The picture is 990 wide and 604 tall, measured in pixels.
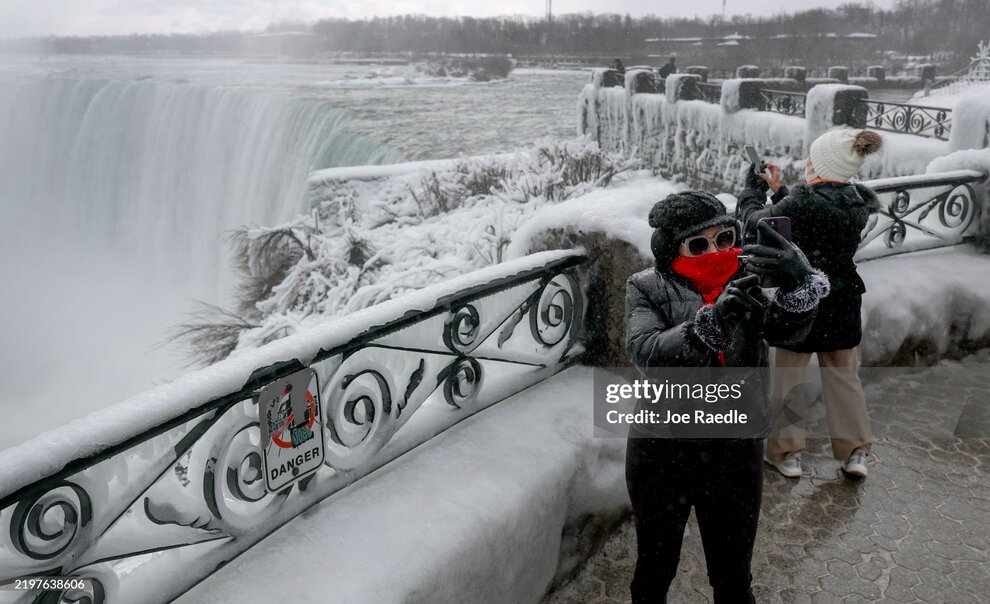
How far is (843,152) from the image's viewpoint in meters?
2.52

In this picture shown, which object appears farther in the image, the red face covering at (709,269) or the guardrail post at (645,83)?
the guardrail post at (645,83)

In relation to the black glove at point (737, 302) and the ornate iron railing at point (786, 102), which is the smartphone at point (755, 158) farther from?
the ornate iron railing at point (786, 102)

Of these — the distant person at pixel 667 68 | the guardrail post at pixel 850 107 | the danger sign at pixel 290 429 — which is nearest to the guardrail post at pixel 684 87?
the distant person at pixel 667 68

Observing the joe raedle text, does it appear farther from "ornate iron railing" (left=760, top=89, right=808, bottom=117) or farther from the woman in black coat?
"ornate iron railing" (left=760, top=89, right=808, bottom=117)

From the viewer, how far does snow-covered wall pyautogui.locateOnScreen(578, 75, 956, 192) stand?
10.4m

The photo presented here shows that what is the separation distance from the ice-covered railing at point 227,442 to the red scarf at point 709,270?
3.12 feet

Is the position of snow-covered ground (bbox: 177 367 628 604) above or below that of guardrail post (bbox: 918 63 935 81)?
below

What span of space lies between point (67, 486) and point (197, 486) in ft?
1.18

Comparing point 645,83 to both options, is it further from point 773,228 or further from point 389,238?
point 773,228

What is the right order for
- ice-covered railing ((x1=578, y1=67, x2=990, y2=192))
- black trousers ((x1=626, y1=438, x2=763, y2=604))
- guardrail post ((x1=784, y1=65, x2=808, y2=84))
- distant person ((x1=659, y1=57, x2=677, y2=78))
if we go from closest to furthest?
black trousers ((x1=626, y1=438, x2=763, y2=604)) → ice-covered railing ((x1=578, y1=67, x2=990, y2=192)) → guardrail post ((x1=784, y1=65, x2=808, y2=84)) → distant person ((x1=659, y1=57, x2=677, y2=78))

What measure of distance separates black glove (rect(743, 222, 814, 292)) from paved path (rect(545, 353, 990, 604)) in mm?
1329

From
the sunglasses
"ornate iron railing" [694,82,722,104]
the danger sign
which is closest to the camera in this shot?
the sunglasses

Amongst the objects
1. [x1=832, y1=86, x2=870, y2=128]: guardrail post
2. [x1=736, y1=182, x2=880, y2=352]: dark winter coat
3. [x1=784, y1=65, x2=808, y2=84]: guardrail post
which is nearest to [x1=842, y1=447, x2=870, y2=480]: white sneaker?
[x1=736, y1=182, x2=880, y2=352]: dark winter coat

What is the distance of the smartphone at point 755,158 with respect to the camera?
2313 mm
